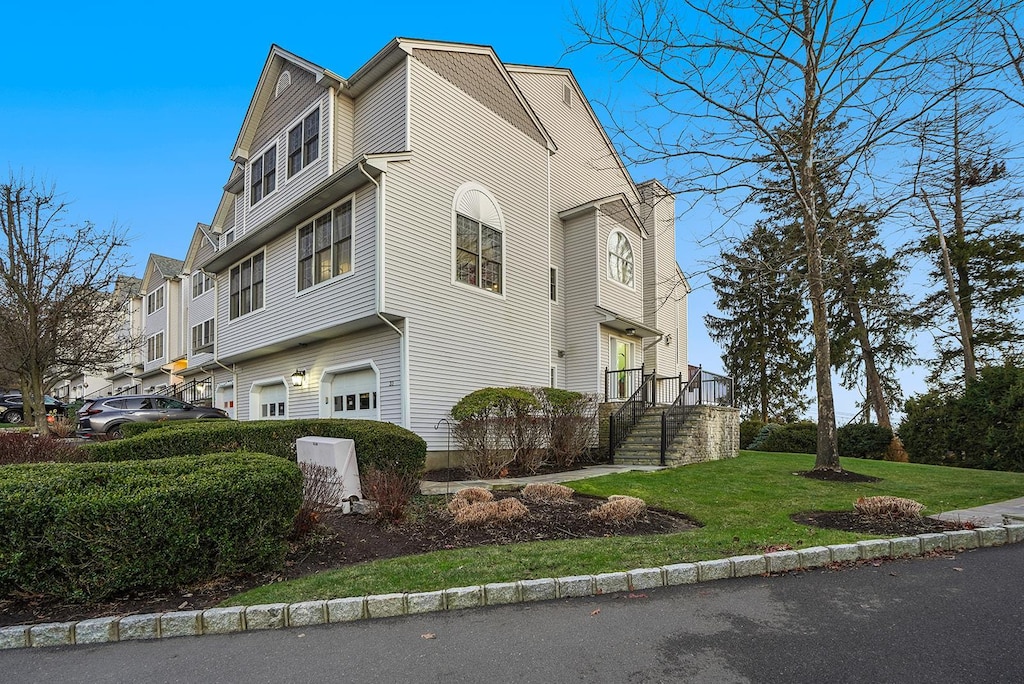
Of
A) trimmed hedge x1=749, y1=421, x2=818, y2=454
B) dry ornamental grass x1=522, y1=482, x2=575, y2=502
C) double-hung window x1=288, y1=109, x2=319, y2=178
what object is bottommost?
trimmed hedge x1=749, y1=421, x2=818, y2=454

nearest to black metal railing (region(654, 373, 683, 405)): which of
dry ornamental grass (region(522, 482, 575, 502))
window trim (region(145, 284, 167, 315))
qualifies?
dry ornamental grass (region(522, 482, 575, 502))

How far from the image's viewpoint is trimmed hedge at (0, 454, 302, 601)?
4.37 metres

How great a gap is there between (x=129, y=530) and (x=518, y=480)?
7.57 m

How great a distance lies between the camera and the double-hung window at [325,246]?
1291cm

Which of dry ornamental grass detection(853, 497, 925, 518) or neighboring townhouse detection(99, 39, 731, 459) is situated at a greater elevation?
neighboring townhouse detection(99, 39, 731, 459)

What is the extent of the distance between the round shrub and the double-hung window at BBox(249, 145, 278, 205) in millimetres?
19377

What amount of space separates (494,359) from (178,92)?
15.6m

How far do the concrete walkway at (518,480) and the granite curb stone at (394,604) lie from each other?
15.3 ft

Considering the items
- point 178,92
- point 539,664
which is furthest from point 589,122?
point 539,664

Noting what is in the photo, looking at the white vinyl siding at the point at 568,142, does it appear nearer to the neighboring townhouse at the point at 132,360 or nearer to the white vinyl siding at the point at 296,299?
the white vinyl siding at the point at 296,299

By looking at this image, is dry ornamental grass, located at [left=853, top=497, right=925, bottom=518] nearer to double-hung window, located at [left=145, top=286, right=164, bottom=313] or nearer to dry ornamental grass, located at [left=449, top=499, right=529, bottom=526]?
dry ornamental grass, located at [left=449, top=499, right=529, bottom=526]

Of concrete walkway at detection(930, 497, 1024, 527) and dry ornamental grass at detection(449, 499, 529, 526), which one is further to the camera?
concrete walkway at detection(930, 497, 1024, 527)

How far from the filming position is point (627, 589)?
15.4 ft

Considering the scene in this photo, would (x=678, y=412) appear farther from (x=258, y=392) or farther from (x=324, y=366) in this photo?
(x=258, y=392)
